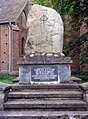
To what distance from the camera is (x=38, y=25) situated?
983 centimetres

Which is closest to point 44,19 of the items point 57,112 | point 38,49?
point 38,49

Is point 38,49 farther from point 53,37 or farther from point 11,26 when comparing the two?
point 11,26

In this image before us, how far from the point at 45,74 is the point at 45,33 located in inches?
59.7

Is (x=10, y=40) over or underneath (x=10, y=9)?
underneath

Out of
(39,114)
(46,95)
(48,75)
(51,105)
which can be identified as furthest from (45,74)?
(39,114)

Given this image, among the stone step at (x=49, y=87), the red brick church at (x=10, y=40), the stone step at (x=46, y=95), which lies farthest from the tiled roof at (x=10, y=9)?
the stone step at (x=46, y=95)

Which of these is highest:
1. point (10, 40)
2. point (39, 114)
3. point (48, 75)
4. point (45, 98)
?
point (10, 40)

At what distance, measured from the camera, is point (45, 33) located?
977cm

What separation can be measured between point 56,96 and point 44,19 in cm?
298

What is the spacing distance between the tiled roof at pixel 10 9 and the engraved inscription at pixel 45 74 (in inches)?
837

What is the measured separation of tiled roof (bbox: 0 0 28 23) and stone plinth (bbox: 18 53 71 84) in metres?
21.1

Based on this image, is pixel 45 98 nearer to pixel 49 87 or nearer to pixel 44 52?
pixel 49 87

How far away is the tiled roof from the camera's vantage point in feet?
99.4

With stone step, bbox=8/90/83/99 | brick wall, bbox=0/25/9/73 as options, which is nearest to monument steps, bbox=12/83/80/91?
stone step, bbox=8/90/83/99
